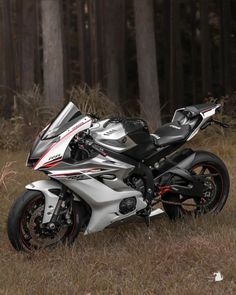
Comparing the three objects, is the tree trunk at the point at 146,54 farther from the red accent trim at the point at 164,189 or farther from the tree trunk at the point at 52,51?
the red accent trim at the point at 164,189

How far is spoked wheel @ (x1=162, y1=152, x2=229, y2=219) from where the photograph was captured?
5918mm

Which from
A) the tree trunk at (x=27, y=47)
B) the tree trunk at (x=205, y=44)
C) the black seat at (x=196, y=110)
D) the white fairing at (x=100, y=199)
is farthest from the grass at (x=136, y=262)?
the tree trunk at (x=205, y=44)

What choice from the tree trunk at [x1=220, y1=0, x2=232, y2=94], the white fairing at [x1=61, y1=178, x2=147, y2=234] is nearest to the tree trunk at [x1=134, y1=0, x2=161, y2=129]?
the tree trunk at [x1=220, y1=0, x2=232, y2=94]

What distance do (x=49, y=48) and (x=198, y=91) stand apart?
15736mm

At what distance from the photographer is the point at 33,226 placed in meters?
5.06

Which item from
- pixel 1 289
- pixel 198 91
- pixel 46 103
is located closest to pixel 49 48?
pixel 46 103

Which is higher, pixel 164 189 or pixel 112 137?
pixel 112 137

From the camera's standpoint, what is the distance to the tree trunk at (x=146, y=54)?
14523mm

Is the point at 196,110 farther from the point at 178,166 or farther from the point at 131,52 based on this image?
the point at 131,52

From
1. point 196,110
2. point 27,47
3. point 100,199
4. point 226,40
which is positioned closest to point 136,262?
point 100,199

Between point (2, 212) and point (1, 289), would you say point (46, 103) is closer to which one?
point (2, 212)

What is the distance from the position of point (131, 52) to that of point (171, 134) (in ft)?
80.2

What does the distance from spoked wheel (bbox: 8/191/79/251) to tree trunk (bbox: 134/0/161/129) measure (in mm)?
9078

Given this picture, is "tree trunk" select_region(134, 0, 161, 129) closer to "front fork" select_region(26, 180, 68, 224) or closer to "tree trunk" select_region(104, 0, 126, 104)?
"tree trunk" select_region(104, 0, 126, 104)
